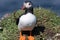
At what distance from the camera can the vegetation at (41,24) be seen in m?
8.30

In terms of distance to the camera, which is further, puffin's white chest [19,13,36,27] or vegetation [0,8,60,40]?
vegetation [0,8,60,40]

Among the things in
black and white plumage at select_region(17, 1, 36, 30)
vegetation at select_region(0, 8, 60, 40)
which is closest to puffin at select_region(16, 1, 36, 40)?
black and white plumage at select_region(17, 1, 36, 30)

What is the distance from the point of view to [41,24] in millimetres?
8680

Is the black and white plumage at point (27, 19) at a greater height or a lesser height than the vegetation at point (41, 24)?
greater

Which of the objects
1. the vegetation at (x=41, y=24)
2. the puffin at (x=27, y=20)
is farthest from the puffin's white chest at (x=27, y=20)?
the vegetation at (x=41, y=24)

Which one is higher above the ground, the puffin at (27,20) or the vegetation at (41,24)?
the puffin at (27,20)

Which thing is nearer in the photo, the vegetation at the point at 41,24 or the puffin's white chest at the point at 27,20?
the puffin's white chest at the point at 27,20

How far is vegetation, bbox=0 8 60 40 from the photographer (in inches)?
327

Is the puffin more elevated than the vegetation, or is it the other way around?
the puffin

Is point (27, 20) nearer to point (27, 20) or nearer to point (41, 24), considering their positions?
point (27, 20)

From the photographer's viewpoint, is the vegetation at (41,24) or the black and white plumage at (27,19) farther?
the vegetation at (41,24)

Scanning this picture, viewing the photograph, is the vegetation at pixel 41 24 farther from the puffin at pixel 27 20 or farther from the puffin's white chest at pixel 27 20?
the puffin's white chest at pixel 27 20

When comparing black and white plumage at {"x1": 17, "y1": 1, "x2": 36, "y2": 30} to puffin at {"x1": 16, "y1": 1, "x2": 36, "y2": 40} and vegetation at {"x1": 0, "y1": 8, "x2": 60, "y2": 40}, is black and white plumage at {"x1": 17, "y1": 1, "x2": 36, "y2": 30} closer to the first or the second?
puffin at {"x1": 16, "y1": 1, "x2": 36, "y2": 40}

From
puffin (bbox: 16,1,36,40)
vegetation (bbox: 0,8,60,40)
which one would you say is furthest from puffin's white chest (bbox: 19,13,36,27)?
vegetation (bbox: 0,8,60,40)
